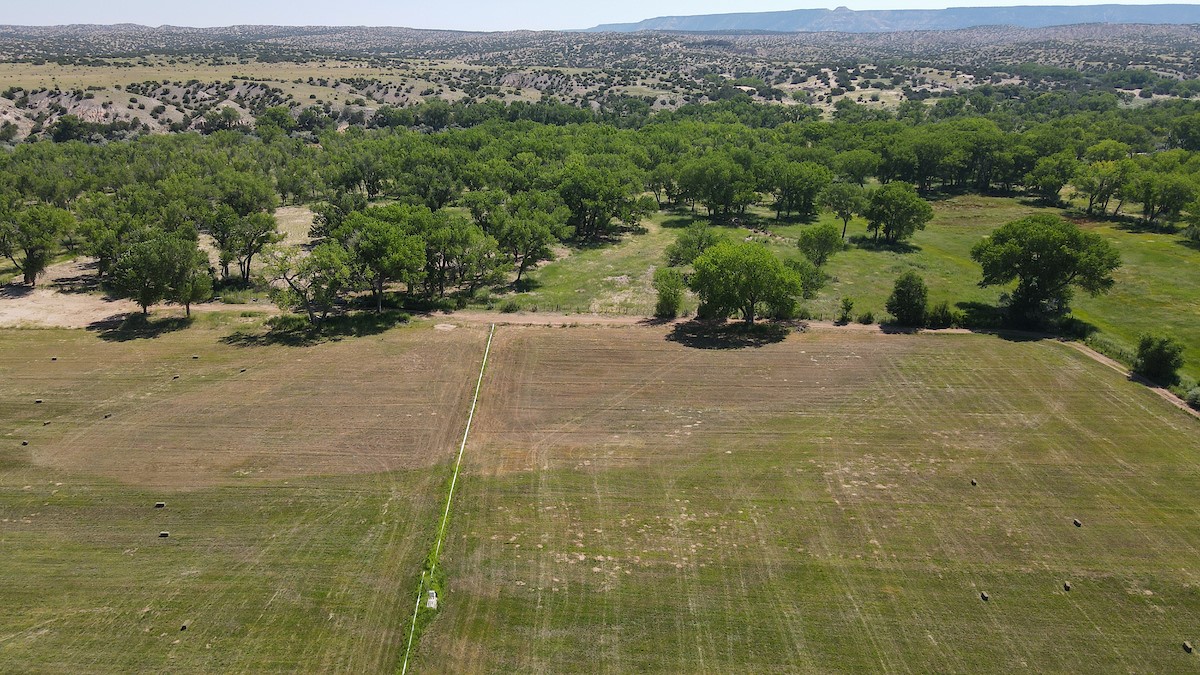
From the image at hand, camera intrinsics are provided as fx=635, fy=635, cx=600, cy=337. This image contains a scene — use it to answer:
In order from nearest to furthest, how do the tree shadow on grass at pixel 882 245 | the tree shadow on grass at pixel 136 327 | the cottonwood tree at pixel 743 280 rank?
1. the tree shadow on grass at pixel 136 327
2. the cottonwood tree at pixel 743 280
3. the tree shadow on grass at pixel 882 245

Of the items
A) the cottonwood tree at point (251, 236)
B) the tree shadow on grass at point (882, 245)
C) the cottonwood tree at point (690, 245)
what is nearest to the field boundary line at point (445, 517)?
the cottonwood tree at point (690, 245)

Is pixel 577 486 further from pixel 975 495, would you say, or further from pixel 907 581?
pixel 975 495

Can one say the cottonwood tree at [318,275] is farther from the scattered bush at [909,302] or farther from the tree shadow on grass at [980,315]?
the tree shadow on grass at [980,315]

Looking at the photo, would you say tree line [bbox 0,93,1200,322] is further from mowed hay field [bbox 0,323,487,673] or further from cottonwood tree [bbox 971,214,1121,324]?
cottonwood tree [bbox 971,214,1121,324]

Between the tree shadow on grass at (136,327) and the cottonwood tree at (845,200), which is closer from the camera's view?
the tree shadow on grass at (136,327)

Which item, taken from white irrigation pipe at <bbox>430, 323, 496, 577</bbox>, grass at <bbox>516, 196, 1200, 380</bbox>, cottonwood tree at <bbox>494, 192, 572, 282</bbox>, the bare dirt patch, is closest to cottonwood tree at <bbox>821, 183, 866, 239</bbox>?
grass at <bbox>516, 196, 1200, 380</bbox>

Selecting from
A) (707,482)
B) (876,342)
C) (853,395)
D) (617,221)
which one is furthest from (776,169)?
(707,482)

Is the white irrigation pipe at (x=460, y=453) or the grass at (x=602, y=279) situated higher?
the grass at (x=602, y=279)
